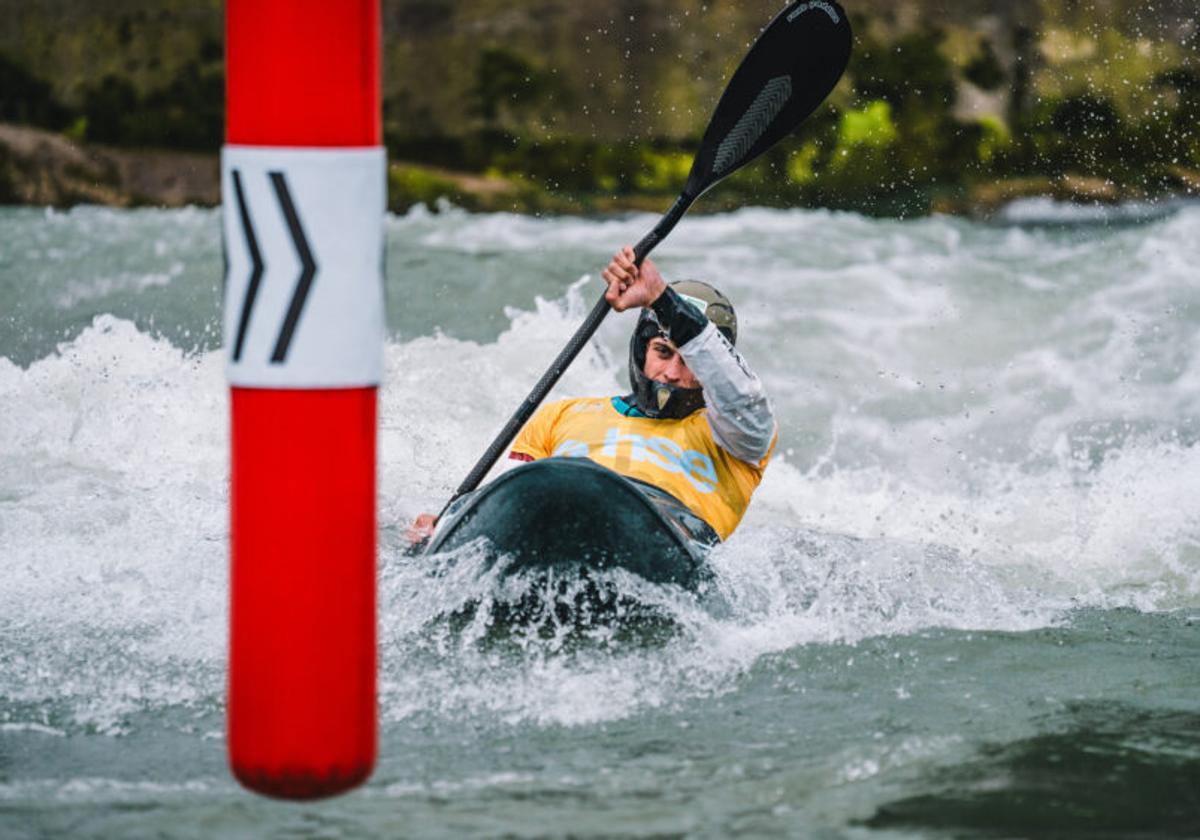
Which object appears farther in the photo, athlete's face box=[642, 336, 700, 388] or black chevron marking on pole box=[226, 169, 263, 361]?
athlete's face box=[642, 336, 700, 388]

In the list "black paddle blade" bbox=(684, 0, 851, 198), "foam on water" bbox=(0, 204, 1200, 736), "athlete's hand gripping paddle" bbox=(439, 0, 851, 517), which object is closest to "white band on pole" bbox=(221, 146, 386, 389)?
"foam on water" bbox=(0, 204, 1200, 736)

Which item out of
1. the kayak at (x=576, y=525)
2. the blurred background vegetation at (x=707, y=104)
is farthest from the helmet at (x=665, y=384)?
the blurred background vegetation at (x=707, y=104)

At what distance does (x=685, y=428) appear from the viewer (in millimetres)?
4723

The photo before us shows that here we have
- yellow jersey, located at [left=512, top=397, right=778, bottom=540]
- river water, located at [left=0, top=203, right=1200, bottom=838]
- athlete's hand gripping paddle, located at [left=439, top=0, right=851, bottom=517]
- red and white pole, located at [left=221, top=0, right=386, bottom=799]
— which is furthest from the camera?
athlete's hand gripping paddle, located at [left=439, top=0, right=851, bottom=517]

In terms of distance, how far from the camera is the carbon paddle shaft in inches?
175

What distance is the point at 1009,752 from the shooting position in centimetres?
336

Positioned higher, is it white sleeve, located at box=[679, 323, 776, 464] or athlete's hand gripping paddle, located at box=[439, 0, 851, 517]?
athlete's hand gripping paddle, located at box=[439, 0, 851, 517]

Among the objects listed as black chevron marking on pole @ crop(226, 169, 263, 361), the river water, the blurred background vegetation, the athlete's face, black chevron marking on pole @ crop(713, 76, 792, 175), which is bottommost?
the river water

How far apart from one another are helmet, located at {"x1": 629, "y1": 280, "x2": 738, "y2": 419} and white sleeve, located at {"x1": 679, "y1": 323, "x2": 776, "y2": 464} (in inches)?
4.8

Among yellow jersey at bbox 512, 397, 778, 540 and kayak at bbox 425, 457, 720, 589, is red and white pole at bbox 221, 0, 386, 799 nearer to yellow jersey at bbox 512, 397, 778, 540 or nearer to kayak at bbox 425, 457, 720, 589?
kayak at bbox 425, 457, 720, 589

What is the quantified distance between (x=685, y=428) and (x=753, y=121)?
880 millimetres

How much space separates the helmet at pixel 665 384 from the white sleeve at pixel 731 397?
0.40 feet

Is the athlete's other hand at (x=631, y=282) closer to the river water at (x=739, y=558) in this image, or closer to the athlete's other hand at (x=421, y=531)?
the river water at (x=739, y=558)

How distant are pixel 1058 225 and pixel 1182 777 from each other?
835 centimetres
